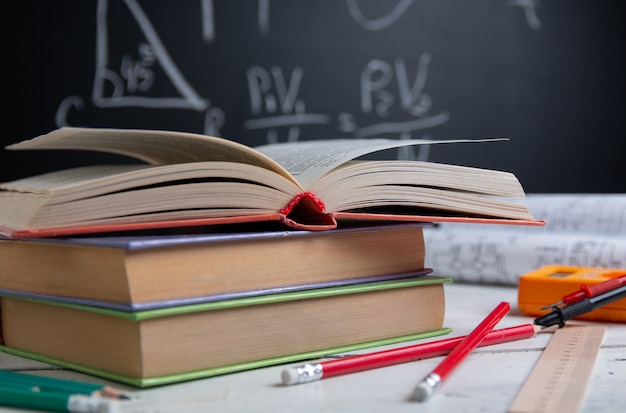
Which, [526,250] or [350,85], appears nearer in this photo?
[526,250]

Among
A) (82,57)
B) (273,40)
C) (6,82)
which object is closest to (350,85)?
(273,40)

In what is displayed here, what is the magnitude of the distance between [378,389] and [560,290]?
41cm

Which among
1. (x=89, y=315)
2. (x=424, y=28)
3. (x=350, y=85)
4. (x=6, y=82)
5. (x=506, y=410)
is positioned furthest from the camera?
(x=424, y=28)

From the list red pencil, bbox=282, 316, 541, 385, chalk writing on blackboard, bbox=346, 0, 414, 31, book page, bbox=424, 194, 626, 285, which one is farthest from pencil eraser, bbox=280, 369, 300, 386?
chalk writing on blackboard, bbox=346, 0, 414, 31

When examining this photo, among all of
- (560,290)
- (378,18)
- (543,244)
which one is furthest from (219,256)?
(378,18)

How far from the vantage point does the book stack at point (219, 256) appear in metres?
0.58

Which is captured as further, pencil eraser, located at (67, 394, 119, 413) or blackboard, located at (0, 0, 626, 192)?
blackboard, located at (0, 0, 626, 192)

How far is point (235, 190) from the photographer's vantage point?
0.63m

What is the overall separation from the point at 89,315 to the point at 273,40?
1.20 m

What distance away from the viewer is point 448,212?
807mm

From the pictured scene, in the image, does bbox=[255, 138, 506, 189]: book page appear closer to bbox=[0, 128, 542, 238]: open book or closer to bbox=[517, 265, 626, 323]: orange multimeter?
bbox=[0, 128, 542, 238]: open book

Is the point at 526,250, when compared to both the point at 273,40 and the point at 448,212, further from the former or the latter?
the point at 273,40

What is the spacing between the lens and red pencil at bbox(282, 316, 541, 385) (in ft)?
1.92

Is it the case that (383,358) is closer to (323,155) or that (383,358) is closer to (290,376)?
(290,376)
